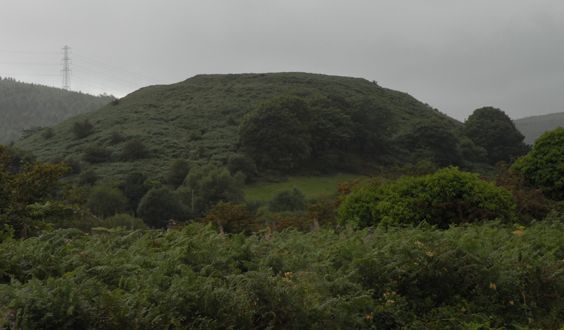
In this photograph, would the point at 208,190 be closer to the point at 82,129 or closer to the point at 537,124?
the point at 82,129

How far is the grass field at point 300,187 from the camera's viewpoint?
48562mm

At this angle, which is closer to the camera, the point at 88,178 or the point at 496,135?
the point at 88,178

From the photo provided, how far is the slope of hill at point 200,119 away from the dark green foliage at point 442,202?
42054 millimetres

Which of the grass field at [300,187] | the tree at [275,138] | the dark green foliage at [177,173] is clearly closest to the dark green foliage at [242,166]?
the grass field at [300,187]

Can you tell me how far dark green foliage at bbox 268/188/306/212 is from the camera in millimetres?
40619

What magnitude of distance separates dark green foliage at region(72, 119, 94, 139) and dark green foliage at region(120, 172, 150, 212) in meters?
21.5

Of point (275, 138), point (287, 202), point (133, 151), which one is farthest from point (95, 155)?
point (287, 202)

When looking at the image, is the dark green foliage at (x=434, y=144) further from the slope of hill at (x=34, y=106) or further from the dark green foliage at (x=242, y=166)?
the slope of hill at (x=34, y=106)

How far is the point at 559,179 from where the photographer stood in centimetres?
1638

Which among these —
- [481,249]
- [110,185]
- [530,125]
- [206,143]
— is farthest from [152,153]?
[530,125]

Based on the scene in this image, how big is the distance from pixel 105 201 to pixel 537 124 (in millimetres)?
115146

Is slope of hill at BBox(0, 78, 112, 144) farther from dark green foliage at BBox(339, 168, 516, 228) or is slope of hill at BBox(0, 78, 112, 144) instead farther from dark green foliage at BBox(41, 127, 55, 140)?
dark green foliage at BBox(339, 168, 516, 228)

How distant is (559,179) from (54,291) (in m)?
15.3

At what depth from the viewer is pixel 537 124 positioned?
133 m
